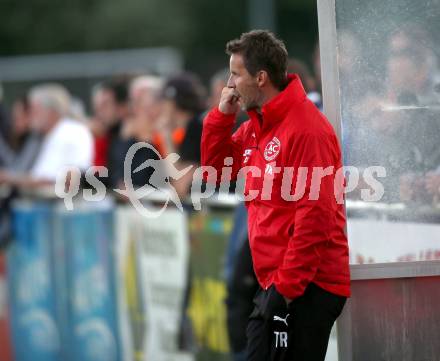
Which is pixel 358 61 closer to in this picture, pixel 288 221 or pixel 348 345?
pixel 288 221

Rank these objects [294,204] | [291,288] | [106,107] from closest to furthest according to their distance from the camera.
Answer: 1. [291,288]
2. [294,204]
3. [106,107]

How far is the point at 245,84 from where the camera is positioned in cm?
543

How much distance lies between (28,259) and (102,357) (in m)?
1.44

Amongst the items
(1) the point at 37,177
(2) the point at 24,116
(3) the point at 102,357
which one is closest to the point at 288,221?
(3) the point at 102,357

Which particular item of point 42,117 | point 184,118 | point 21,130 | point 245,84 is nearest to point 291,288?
point 245,84

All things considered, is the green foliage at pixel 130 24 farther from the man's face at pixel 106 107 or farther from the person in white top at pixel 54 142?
the person in white top at pixel 54 142

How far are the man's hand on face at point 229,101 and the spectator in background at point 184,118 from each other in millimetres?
2674

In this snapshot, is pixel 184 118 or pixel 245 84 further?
pixel 184 118

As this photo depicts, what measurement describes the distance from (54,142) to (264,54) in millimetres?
6156

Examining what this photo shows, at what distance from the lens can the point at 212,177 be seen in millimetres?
5988

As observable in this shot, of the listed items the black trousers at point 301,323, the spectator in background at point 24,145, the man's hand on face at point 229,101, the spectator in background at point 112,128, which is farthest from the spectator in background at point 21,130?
the black trousers at point 301,323

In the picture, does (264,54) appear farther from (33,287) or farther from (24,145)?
(24,145)

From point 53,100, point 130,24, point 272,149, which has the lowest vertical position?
point 272,149

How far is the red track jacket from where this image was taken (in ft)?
16.9
